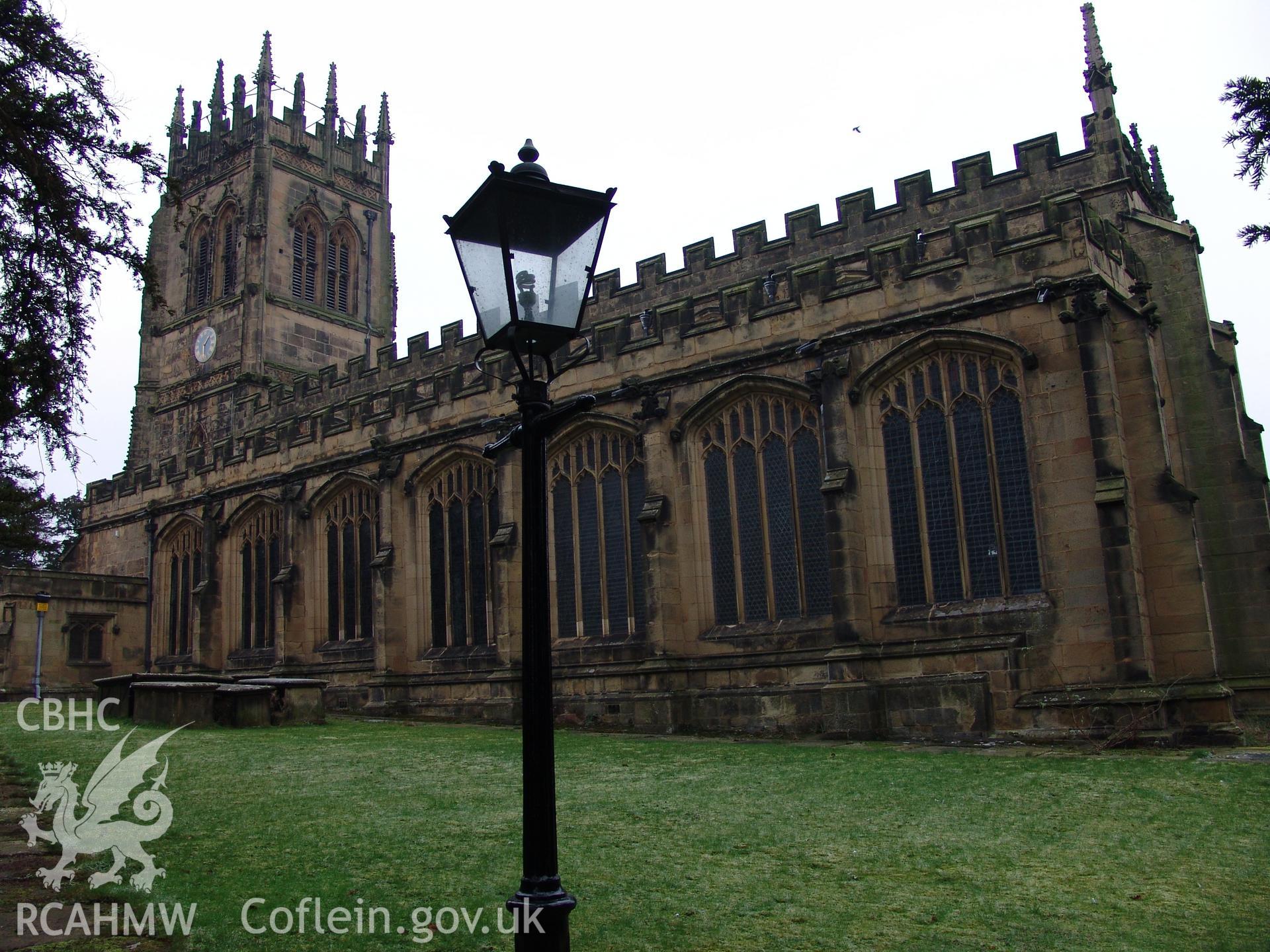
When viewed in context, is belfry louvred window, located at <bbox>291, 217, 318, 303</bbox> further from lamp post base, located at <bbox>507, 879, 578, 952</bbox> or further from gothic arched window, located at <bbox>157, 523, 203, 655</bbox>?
lamp post base, located at <bbox>507, 879, 578, 952</bbox>

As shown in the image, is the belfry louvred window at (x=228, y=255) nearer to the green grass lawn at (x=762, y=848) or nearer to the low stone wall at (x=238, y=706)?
the low stone wall at (x=238, y=706)

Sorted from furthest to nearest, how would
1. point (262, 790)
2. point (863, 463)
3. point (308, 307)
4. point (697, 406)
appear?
point (308, 307) → point (697, 406) → point (863, 463) → point (262, 790)

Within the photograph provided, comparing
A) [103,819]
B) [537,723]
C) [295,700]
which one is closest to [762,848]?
[537,723]

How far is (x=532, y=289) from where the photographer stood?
5.11 m

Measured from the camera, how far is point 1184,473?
18047mm

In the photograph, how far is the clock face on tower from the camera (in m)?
40.1

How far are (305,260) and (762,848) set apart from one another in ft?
124

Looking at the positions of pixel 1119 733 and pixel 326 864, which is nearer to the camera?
pixel 326 864

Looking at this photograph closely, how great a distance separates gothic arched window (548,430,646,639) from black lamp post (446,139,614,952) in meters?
14.6

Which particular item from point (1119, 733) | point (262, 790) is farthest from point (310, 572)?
point (1119, 733)

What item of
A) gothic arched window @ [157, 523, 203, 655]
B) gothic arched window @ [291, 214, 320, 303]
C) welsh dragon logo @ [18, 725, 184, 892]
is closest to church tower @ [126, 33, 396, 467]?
gothic arched window @ [291, 214, 320, 303]

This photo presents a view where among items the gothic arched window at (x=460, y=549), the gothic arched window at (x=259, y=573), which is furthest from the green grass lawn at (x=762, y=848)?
the gothic arched window at (x=259, y=573)

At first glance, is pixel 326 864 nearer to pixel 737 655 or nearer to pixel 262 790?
pixel 262 790

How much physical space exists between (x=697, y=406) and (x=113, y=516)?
2236cm
